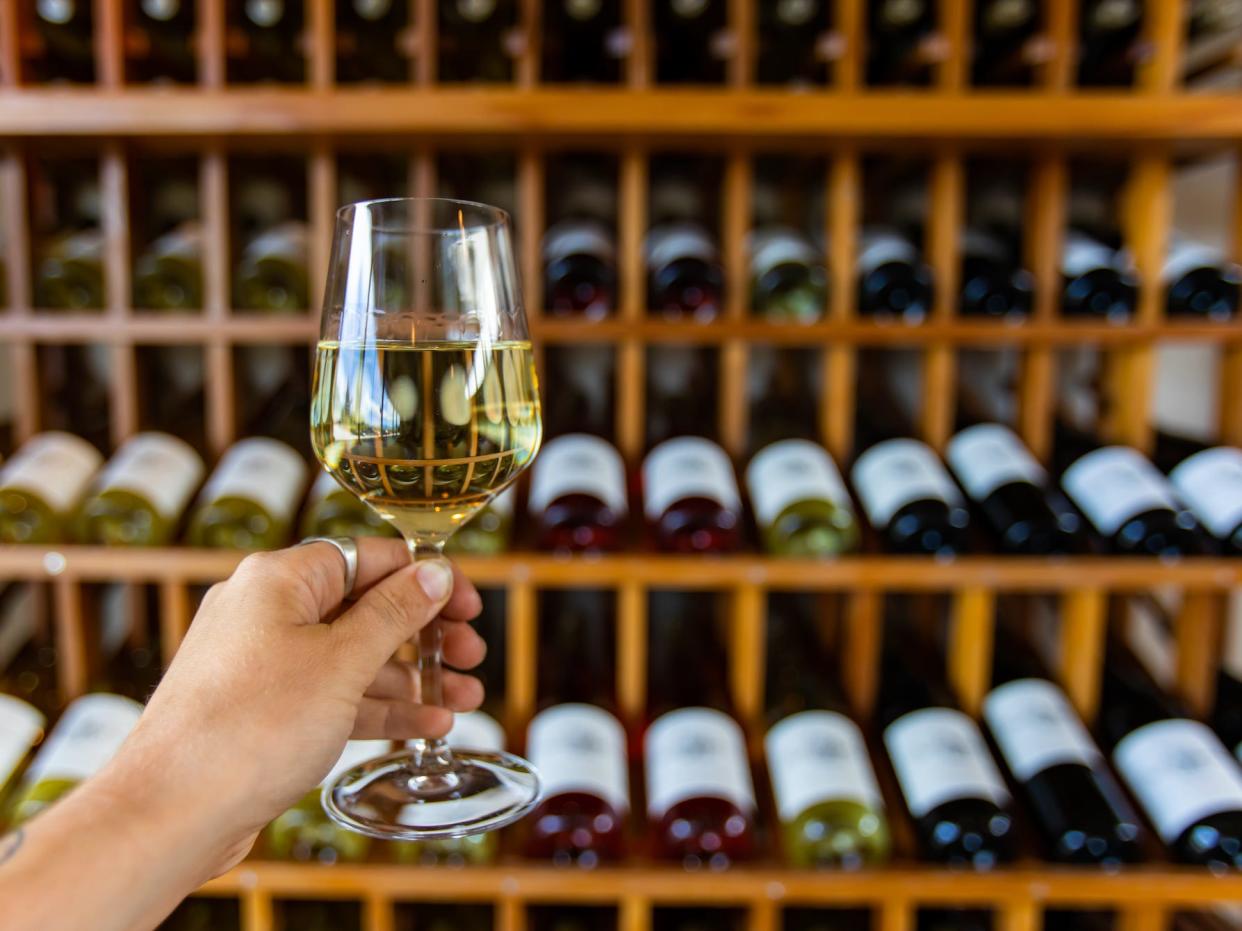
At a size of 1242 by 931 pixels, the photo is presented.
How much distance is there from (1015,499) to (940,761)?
0.86 feet

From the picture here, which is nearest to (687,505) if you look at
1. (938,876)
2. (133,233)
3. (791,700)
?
(791,700)

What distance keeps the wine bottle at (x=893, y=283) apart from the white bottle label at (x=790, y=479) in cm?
16

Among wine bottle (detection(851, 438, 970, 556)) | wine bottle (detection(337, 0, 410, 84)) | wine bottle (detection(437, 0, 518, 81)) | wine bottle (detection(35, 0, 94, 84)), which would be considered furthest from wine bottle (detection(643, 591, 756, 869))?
wine bottle (detection(35, 0, 94, 84))

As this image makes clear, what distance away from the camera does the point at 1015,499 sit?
3.23 ft

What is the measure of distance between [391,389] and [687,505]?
60cm

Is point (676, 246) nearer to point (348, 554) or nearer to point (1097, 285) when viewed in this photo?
point (1097, 285)

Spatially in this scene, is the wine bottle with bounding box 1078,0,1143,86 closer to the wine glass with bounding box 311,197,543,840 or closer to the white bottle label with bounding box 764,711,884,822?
the white bottle label with bounding box 764,711,884,822

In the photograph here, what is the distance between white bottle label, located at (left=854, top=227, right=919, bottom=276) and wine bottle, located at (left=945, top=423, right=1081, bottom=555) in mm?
201

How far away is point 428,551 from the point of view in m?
0.46

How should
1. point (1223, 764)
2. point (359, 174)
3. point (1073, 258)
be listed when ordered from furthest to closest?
point (359, 174)
point (1073, 258)
point (1223, 764)

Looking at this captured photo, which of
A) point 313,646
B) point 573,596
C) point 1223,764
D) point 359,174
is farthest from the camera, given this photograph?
point 573,596

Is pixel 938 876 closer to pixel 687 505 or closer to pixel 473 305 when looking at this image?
pixel 687 505

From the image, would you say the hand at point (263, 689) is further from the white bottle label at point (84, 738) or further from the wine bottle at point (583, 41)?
the wine bottle at point (583, 41)

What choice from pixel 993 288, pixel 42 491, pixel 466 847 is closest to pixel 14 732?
pixel 42 491
